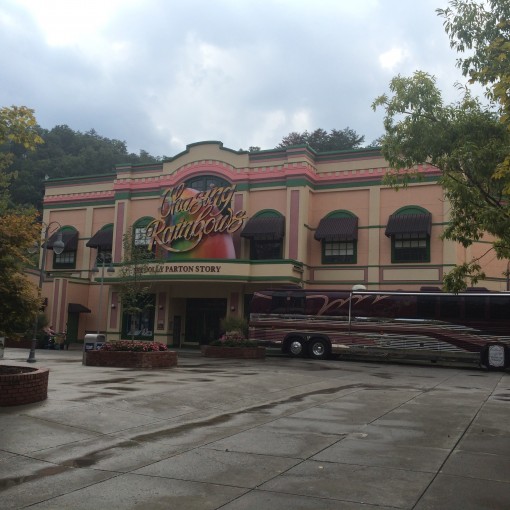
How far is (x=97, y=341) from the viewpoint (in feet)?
76.9

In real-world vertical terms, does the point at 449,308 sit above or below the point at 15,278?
above

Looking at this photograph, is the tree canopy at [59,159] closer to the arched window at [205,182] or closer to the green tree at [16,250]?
the arched window at [205,182]

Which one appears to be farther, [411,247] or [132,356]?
[411,247]

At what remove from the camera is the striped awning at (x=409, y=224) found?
2981cm

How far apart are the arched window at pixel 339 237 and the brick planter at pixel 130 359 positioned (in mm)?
15587

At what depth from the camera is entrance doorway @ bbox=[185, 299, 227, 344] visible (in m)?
34.9

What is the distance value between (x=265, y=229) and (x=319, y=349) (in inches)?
330

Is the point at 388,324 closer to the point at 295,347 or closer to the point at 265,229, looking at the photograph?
the point at 295,347

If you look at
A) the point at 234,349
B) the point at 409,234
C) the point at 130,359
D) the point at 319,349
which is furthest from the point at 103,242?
the point at 130,359

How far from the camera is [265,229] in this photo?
106ft

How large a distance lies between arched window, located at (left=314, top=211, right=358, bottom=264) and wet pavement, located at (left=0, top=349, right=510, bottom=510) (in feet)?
60.7

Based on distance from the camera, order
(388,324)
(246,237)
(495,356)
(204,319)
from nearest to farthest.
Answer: (495,356)
(388,324)
(246,237)
(204,319)

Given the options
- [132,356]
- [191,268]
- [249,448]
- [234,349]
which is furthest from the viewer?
[191,268]

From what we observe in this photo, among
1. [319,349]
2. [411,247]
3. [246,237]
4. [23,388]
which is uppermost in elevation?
[246,237]
